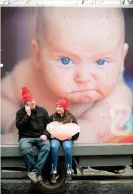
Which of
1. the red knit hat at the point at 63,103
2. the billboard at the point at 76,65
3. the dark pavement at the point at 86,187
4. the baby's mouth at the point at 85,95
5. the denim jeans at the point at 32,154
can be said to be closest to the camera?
the denim jeans at the point at 32,154

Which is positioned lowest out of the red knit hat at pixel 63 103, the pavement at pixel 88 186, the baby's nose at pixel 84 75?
the pavement at pixel 88 186

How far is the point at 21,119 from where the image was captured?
6570 mm

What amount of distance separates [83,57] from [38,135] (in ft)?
4.72

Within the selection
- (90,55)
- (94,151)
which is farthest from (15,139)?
(90,55)

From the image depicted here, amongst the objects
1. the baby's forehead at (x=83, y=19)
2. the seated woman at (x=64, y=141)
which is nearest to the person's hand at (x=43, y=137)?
the seated woman at (x=64, y=141)

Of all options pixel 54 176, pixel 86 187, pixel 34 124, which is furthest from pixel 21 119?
pixel 86 187

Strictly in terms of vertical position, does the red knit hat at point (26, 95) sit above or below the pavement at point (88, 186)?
above

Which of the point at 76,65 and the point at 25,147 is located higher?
the point at 76,65

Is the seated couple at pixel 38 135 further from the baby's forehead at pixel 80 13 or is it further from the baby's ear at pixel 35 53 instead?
the baby's forehead at pixel 80 13

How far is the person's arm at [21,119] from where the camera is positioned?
6.52 meters

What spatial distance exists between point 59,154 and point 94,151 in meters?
0.56

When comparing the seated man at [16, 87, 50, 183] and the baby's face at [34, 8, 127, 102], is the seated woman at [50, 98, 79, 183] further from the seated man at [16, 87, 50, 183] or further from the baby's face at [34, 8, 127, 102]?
the baby's face at [34, 8, 127, 102]

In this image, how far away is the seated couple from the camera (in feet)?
21.4

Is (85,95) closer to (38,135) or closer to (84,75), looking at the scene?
(84,75)
